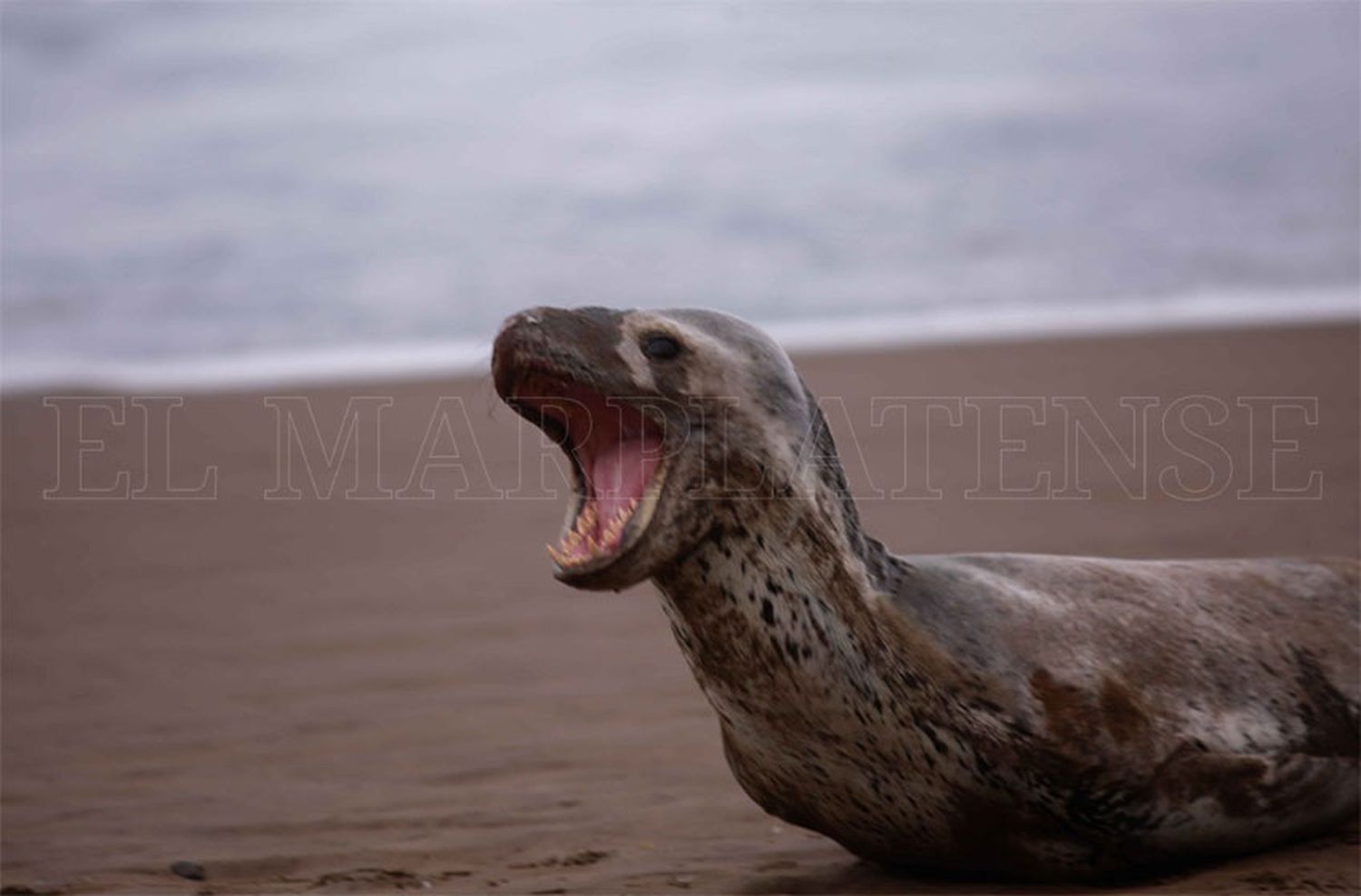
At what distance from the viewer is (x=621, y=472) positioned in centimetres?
334

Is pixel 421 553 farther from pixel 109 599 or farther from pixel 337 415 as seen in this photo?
pixel 337 415

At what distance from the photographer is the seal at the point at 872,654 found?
3.29 m

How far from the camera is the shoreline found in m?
14.4

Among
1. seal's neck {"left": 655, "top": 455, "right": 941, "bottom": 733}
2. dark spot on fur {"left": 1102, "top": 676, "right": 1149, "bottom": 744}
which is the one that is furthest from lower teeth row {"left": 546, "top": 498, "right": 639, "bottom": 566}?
dark spot on fur {"left": 1102, "top": 676, "right": 1149, "bottom": 744}

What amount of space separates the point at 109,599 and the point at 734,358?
5.00m

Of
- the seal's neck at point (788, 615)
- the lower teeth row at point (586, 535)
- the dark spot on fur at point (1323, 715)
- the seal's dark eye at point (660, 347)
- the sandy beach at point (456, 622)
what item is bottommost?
the sandy beach at point (456, 622)

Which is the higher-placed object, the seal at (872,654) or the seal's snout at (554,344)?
the seal's snout at (554,344)

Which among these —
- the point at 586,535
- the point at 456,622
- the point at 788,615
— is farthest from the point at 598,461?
the point at 456,622

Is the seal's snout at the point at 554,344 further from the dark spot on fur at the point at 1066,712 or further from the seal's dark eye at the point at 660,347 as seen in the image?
the dark spot on fur at the point at 1066,712

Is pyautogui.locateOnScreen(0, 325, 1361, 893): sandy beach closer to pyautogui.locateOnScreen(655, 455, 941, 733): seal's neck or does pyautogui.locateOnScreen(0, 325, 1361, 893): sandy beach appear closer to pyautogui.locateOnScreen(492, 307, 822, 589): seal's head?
pyautogui.locateOnScreen(655, 455, 941, 733): seal's neck

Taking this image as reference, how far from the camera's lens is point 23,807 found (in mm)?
4984

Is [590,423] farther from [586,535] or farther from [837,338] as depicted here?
[837,338]

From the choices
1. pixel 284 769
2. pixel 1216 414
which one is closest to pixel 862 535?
→ pixel 284 769

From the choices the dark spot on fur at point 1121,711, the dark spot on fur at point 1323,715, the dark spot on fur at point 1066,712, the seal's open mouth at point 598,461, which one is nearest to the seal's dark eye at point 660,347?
the seal's open mouth at point 598,461
